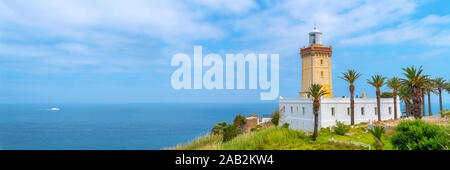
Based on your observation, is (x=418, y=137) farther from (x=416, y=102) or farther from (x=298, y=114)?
(x=298, y=114)

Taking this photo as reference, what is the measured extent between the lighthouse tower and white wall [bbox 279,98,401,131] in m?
5.31

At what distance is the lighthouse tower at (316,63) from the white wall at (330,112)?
17.4 feet

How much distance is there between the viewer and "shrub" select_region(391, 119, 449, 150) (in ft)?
45.5

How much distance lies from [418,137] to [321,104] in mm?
15923

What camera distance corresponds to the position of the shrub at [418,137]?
13859 mm

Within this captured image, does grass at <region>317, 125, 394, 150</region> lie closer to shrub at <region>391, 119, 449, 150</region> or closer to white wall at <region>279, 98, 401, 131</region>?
white wall at <region>279, 98, 401, 131</region>

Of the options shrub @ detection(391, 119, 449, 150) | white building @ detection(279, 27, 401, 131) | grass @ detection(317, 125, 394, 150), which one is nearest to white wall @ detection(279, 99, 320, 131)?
white building @ detection(279, 27, 401, 131)

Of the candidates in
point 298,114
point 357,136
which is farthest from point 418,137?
point 298,114

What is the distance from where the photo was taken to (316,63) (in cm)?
4084
